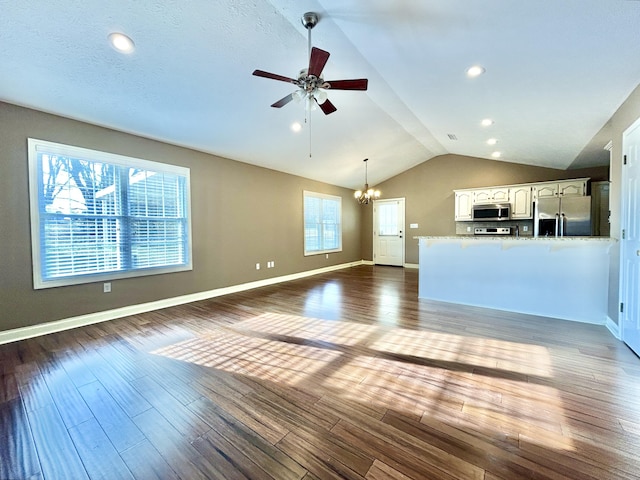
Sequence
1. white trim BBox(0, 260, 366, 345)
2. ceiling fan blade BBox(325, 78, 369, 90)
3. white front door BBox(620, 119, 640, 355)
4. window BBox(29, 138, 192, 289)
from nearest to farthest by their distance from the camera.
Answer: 1. ceiling fan blade BBox(325, 78, 369, 90)
2. white front door BBox(620, 119, 640, 355)
3. white trim BBox(0, 260, 366, 345)
4. window BBox(29, 138, 192, 289)

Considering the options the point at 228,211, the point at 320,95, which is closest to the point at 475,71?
the point at 320,95

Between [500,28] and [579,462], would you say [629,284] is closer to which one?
[579,462]

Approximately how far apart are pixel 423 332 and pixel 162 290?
387 cm

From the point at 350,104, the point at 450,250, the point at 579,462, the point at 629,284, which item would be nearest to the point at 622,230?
the point at 629,284

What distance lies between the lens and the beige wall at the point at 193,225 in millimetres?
3006

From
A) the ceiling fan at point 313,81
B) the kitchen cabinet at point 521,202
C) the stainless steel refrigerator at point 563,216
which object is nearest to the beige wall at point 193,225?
the ceiling fan at point 313,81

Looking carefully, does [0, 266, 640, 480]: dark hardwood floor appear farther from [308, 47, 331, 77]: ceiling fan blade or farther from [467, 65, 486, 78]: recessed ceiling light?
[467, 65, 486, 78]: recessed ceiling light

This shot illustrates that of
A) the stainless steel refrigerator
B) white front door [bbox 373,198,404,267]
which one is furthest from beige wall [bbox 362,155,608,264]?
the stainless steel refrigerator

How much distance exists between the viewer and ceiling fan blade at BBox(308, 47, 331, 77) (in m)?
2.02

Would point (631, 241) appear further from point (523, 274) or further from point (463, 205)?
point (463, 205)

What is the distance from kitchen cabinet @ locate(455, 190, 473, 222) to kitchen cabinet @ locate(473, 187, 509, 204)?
13 cm

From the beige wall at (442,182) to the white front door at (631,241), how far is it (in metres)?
4.16

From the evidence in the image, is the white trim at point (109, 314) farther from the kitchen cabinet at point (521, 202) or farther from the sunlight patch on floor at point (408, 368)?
the kitchen cabinet at point (521, 202)

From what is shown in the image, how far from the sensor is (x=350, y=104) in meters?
4.11
